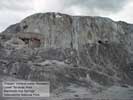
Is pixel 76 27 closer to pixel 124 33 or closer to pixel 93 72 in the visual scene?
pixel 124 33

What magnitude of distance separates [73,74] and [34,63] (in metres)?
3.72

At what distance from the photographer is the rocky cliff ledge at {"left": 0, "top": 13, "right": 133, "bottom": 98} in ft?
77.2

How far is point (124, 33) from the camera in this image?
3972cm

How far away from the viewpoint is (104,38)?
1458 inches

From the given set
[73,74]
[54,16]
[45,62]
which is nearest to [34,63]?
[45,62]

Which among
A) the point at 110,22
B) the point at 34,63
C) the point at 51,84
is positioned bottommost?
the point at 51,84

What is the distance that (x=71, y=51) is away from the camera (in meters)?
31.0

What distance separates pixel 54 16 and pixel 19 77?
16.6 meters

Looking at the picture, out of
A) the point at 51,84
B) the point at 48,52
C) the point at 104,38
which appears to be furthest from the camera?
the point at 104,38

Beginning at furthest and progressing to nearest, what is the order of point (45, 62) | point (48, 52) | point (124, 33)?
point (124, 33) < point (48, 52) < point (45, 62)

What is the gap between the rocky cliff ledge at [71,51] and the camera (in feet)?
77.2

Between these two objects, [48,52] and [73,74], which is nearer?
[73,74]

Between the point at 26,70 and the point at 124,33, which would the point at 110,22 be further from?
the point at 26,70

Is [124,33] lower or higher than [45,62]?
higher
